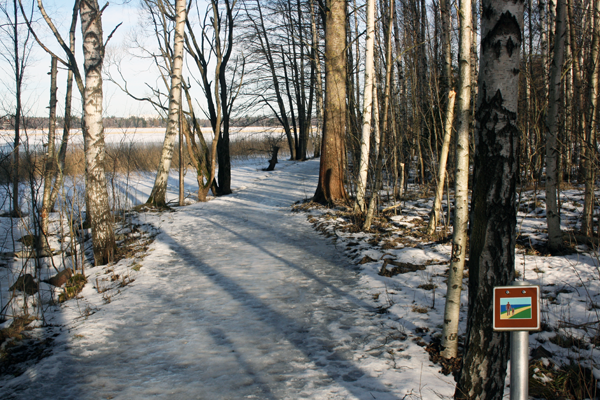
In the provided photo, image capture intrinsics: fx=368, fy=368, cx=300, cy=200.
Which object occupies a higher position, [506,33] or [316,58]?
[316,58]

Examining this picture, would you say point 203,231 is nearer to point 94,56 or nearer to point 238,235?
point 238,235

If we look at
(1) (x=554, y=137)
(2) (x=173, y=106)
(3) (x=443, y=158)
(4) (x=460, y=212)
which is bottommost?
(4) (x=460, y=212)

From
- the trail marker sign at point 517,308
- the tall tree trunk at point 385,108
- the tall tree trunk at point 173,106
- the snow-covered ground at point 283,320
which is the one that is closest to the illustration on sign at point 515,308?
the trail marker sign at point 517,308

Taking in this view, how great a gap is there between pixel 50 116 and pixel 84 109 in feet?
14.7

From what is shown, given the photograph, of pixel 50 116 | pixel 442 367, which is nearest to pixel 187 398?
pixel 442 367

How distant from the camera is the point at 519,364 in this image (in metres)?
1.25

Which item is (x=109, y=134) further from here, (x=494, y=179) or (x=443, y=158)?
(x=494, y=179)

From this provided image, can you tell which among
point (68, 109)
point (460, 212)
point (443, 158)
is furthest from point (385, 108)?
point (68, 109)

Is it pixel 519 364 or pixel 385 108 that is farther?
pixel 385 108

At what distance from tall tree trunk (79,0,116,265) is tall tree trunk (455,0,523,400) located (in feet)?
17.4

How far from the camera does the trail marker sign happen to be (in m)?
1.22

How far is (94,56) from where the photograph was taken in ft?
18.2

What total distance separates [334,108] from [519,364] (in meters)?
7.70

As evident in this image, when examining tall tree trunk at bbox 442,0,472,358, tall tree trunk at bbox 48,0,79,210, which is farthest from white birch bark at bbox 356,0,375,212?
tall tree trunk at bbox 48,0,79,210
